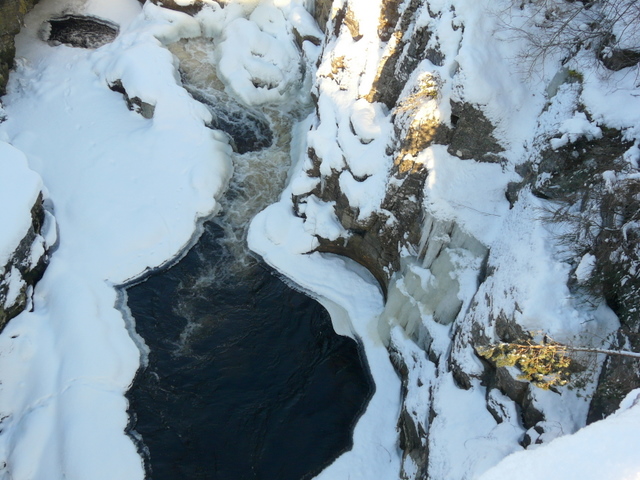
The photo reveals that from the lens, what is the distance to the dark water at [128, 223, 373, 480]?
32.3 ft

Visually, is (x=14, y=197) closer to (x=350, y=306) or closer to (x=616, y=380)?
(x=350, y=306)

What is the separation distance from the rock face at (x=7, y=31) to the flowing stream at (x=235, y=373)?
8.56 m

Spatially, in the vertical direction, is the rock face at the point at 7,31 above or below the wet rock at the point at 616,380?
below

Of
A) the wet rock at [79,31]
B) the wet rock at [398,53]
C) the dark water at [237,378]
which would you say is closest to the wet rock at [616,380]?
the dark water at [237,378]

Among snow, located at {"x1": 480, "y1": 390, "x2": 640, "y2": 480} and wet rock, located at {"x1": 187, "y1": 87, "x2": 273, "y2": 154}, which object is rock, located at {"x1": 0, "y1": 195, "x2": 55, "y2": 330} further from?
snow, located at {"x1": 480, "y1": 390, "x2": 640, "y2": 480}

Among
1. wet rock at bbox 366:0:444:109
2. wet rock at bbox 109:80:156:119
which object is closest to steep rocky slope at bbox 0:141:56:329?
wet rock at bbox 109:80:156:119

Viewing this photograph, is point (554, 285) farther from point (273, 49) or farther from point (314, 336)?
point (273, 49)

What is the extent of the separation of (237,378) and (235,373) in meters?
0.13

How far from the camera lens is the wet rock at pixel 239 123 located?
1588 cm

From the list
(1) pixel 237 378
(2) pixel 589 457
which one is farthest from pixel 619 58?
(1) pixel 237 378

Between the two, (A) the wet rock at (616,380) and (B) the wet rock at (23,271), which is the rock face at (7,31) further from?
(A) the wet rock at (616,380)

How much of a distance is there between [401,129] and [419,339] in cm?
464

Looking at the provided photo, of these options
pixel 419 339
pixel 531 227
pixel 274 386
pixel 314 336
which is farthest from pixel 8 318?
pixel 531 227

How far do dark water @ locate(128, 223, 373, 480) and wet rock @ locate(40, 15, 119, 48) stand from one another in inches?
402
